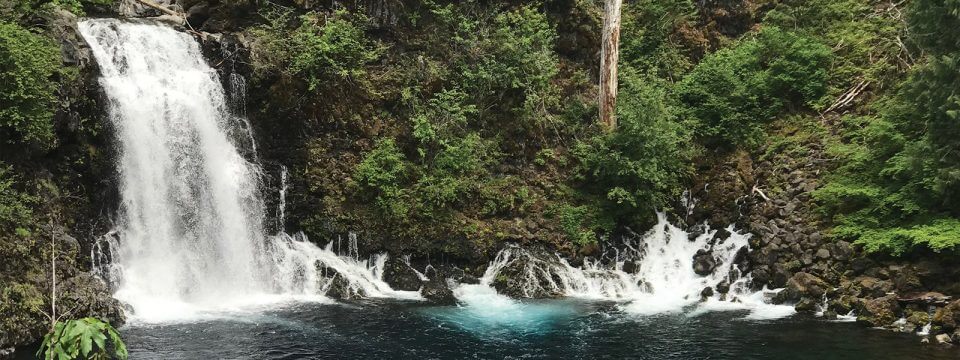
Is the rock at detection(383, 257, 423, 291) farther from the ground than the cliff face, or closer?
closer

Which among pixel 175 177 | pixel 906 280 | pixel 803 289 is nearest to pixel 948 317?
pixel 906 280

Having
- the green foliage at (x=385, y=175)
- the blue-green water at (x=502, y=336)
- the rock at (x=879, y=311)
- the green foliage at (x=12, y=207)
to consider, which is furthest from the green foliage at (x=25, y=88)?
the rock at (x=879, y=311)

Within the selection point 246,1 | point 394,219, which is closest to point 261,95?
point 246,1

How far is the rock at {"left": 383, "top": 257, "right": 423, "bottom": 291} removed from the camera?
632 inches

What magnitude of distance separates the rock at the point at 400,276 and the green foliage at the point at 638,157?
18.7 ft

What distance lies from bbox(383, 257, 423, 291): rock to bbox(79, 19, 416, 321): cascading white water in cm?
20

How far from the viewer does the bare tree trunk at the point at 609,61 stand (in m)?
20.1

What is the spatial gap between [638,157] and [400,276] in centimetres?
734

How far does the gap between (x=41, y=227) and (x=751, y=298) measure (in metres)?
15.4

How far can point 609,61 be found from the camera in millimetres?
20547

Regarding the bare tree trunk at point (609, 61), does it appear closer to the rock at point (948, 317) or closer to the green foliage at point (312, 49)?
the green foliage at point (312, 49)

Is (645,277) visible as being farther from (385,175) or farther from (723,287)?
(385,175)

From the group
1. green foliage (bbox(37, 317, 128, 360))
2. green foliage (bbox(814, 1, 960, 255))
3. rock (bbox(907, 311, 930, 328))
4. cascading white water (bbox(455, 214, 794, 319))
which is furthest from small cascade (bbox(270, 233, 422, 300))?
green foliage (bbox(37, 317, 128, 360))

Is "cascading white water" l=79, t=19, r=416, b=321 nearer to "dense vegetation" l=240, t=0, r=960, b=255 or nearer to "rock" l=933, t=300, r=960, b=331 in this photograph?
"dense vegetation" l=240, t=0, r=960, b=255
